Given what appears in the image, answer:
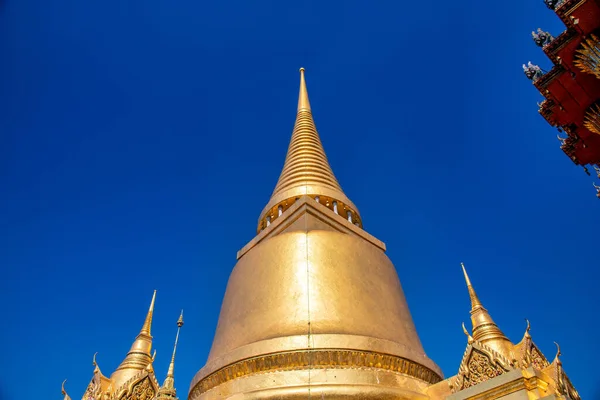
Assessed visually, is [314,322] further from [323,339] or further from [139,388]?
[139,388]

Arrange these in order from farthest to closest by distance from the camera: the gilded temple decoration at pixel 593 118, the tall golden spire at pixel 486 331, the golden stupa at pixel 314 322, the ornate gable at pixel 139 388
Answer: the tall golden spire at pixel 486 331 → the gilded temple decoration at pixel 593 118 → the ornate gable at pixel 139 388 → the golden stupa at pixel 314 322

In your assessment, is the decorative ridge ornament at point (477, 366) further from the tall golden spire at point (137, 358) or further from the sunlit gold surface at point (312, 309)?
the tall golden spire at point (137, 358)

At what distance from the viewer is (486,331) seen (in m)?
11.5

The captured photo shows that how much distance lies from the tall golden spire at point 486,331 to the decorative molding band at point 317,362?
18.5 ft

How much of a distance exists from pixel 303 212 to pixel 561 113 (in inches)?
299

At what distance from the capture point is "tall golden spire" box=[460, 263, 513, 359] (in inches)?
439

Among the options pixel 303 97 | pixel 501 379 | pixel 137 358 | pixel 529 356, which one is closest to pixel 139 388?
pixel 137 358

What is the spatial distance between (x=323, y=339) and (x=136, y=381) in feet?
13.9

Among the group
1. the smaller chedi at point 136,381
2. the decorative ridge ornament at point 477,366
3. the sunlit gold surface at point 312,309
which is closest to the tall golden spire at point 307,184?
the sunlit gold surface at point 312,309

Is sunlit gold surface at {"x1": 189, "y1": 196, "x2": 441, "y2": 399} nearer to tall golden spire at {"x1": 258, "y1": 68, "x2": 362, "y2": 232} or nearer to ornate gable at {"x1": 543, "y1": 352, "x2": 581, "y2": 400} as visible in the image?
tall golden spire at {"x1": 258, "y1": 68, "x2": 362, "y2": 232}

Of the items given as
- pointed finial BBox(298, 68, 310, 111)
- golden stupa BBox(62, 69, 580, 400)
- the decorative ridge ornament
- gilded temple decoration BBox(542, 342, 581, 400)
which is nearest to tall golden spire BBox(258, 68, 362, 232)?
golden stupa BBox(62, 69, 580, 400)

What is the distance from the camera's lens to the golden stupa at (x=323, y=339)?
5688 millimetres

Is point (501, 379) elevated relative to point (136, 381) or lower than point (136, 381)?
lower

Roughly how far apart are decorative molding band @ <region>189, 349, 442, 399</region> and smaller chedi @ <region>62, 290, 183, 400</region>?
943 mm
